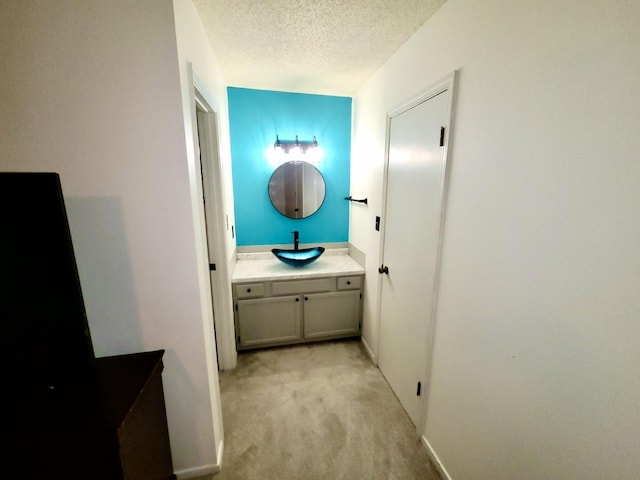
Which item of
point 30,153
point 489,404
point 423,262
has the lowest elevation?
point 489,404

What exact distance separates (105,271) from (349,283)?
1839mm

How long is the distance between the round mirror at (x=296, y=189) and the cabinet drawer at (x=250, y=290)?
856 millimetres

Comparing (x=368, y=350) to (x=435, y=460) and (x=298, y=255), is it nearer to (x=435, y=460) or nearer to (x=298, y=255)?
(x=435, y=460)

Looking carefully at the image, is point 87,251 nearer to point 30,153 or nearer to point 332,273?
point 30,153

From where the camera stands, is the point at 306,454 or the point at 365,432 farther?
the point at 365,432

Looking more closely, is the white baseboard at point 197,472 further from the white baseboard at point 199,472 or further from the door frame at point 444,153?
the door frame at point 444,153

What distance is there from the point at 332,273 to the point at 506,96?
1.76m

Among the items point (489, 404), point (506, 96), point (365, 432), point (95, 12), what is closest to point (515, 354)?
point (489, 404)

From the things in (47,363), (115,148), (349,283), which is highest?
(115,148)

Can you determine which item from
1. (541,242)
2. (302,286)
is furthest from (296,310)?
(541,242)

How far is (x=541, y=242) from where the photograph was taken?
830 mm

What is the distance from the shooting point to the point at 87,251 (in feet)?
3.46

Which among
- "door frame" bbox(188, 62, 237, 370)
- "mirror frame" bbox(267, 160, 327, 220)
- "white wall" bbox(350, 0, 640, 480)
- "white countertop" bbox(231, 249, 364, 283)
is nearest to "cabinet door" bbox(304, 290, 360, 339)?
"white countertop" bbox(231, 249, 364, 283)

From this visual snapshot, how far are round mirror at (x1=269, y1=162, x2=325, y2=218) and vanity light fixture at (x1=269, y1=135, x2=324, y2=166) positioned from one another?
0.05 m
